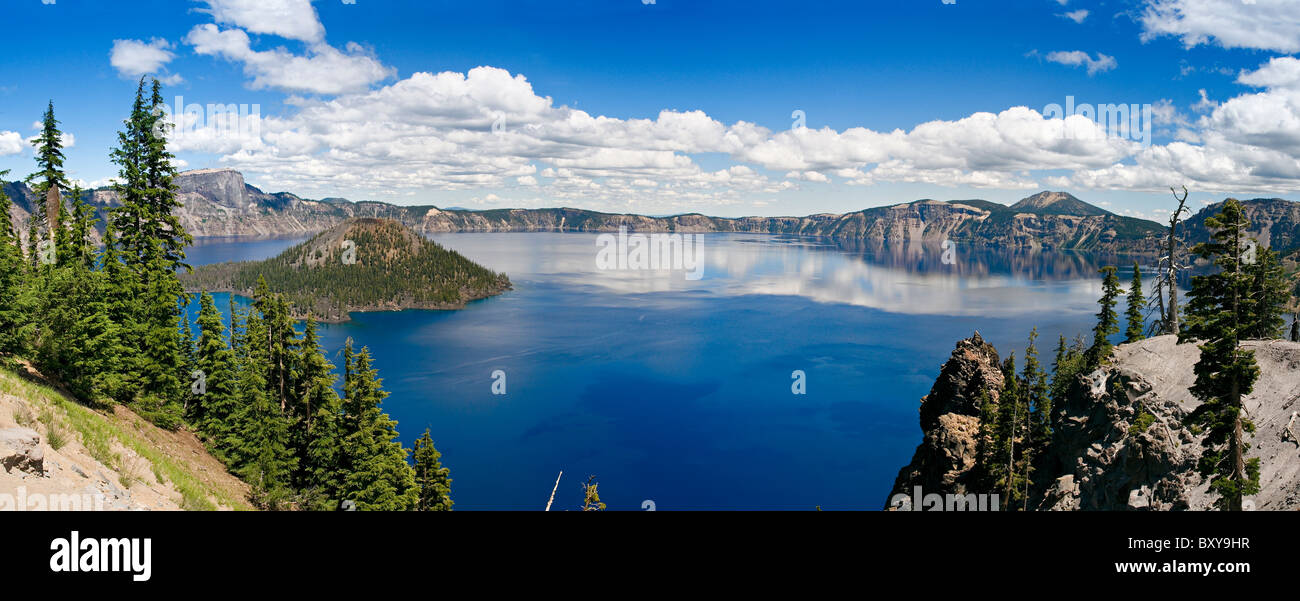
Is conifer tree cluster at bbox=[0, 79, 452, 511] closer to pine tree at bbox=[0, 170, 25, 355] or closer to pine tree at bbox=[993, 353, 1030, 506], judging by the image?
pine tree at bbox=[0, 170, 25, 355]

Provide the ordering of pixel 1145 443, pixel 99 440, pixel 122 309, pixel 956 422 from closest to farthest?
pixel 99 440
pixel 1145 443
pixel 122 309
pixel 956 422

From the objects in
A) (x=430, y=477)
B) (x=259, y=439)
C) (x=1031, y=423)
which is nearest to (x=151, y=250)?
(x=259, y=439)

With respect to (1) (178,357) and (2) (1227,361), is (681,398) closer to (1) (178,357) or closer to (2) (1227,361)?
(1) (178,357)

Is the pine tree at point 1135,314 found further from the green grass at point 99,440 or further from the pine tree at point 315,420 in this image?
the green grass at point 99,440
